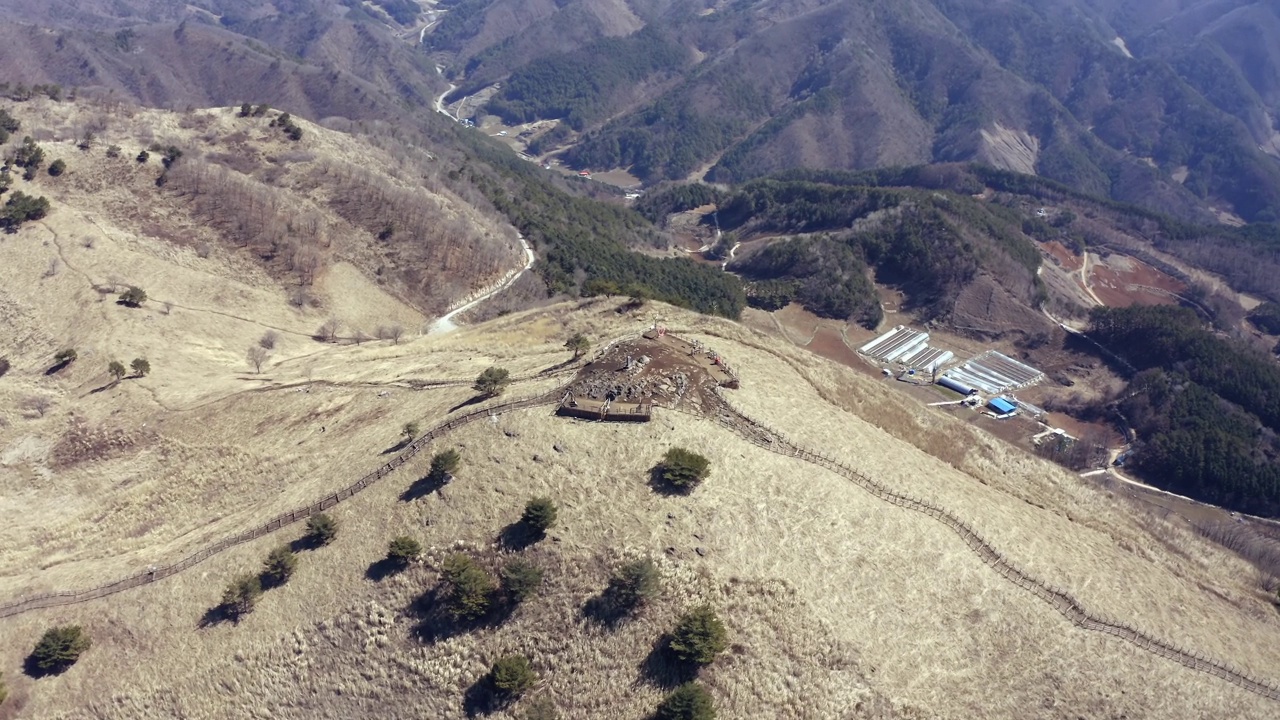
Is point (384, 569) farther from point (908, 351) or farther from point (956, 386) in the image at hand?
point (908, 351)

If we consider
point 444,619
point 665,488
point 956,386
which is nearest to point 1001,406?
point 956,386

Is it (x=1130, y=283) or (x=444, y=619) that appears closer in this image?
(x=444, y=619)

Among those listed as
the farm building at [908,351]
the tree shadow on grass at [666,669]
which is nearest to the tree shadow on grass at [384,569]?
the tree shadow on grass at [666,669]

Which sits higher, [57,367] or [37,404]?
[57,367]

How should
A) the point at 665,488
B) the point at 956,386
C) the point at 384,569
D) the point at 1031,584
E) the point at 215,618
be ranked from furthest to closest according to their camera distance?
the point at 956,386 → the point at 665,488 → the point at 1031,584 → the point at 215,618 → the point at 384,569

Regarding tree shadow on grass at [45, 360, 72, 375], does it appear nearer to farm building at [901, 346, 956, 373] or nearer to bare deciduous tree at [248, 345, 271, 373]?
bare deciduous tree at [248, 345, 271, 373]

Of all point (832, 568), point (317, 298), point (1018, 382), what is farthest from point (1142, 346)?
point (317, 298)

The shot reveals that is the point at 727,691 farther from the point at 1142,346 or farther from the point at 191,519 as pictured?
the point at 1142,346
